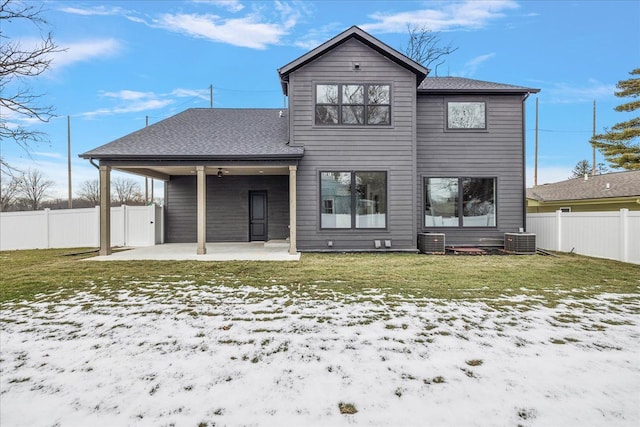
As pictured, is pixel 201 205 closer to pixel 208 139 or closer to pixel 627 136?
pixel 208 139

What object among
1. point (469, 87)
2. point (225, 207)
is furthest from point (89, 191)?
point (469, 87)

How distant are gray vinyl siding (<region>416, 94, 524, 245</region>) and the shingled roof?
13.8 ft

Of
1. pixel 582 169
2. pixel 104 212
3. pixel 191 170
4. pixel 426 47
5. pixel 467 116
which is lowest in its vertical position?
pixel 104 212

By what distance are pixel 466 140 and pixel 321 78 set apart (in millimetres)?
5001

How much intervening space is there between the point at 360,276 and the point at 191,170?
657cm

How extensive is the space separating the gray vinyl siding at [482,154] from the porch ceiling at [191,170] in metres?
4.71

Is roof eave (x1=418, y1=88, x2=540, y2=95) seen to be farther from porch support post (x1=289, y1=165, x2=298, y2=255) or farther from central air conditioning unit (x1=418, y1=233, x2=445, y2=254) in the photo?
porch support post (x1=289, y1=165, x2=298, y2=255)

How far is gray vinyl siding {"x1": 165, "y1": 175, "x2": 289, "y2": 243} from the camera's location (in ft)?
39.9

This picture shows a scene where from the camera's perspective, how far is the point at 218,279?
19.3 feet

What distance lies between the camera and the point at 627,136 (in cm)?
1438

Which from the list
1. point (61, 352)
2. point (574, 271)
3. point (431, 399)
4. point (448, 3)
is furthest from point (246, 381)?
point (448, 3)

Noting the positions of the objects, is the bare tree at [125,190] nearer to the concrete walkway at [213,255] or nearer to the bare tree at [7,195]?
the bare tree at [7,195]

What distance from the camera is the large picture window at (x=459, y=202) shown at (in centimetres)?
1016

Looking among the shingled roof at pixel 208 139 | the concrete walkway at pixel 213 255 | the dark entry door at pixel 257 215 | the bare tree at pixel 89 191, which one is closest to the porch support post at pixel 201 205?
the concrete walkway at pixel 213 255
